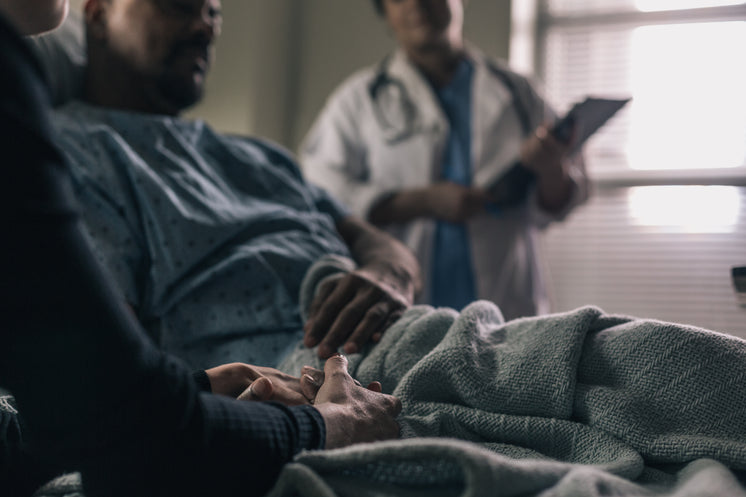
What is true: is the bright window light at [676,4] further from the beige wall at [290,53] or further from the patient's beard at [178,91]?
the patient's beard at [178,91]

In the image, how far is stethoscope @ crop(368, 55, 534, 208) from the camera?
1.88m

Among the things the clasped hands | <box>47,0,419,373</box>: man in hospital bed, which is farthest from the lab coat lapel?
the clasped hands

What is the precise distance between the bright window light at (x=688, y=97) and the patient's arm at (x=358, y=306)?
5.94ft

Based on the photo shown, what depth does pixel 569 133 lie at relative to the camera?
5.45ft

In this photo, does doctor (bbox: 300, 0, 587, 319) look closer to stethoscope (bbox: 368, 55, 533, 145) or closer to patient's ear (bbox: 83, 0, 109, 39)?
stethoscope (bbox: 368, 55, 533, 145)

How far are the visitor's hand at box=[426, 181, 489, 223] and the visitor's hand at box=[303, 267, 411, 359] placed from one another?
2.66 ft

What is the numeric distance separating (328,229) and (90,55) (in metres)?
0.60

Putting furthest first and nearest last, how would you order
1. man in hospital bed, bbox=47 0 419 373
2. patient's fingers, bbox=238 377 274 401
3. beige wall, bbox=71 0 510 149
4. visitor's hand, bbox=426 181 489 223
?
beige wall, bbox=71 0 510 149 < visitor's hand, bbox=426 181 489 223 < man in hospital bed, bbox=47 0 419 373 < patient's fingers, bbox=238 377 274 401

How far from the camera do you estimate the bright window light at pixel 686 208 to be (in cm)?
253

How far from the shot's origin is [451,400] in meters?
0.75

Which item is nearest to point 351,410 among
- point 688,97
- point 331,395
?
point 331,395

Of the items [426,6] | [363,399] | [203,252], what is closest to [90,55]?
[203,252]

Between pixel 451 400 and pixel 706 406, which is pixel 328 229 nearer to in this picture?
pixel 451 400

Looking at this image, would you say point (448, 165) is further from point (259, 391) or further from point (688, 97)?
point (259, 391)
